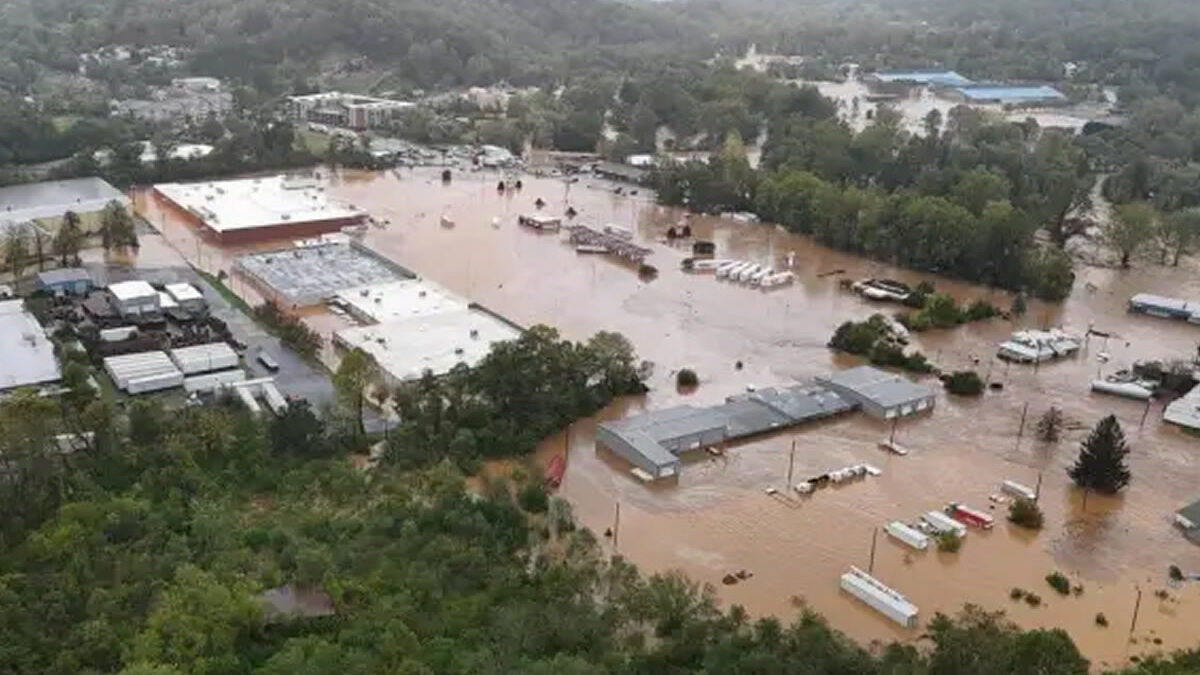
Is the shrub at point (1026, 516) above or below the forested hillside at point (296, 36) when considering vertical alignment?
below

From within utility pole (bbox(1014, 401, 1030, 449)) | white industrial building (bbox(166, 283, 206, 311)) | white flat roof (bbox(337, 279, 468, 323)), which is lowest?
utility pole (bbox(1014, 401, 1030, 449))

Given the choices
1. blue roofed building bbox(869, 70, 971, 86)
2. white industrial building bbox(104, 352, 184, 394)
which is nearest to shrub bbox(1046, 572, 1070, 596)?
white industrial building bbox(104, 352, 184, 394)

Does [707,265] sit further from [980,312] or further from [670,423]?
[670,423]

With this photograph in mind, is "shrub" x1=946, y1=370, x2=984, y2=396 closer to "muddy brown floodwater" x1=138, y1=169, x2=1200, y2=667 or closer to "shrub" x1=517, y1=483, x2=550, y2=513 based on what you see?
"muddy brown floodwater" x1=138, y1=169, x2=1200, y2=667

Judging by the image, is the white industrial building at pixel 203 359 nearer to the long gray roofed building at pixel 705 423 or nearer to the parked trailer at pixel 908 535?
the long gray roofed building at pixel 705 423

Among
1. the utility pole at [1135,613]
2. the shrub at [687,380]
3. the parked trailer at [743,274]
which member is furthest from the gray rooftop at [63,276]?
the utility pole at [1135,613]

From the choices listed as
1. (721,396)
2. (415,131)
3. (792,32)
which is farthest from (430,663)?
(792,32)
